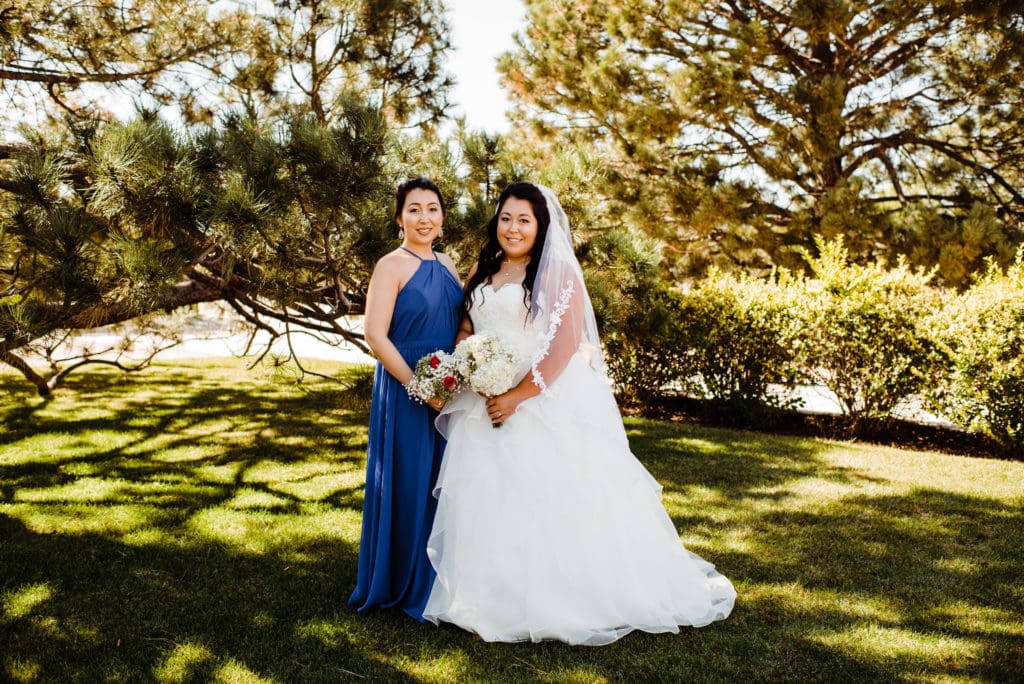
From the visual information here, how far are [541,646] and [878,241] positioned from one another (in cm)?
767

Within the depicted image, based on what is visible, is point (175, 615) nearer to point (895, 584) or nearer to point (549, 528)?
point (549, 528)

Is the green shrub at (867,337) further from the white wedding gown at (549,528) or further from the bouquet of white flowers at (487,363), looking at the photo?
the bouquet of white flowers at (487,363)

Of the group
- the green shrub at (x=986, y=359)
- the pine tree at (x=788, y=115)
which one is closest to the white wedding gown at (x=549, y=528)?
the green shrub at (x=986, y=359)

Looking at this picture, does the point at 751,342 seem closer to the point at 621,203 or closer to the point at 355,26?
the point at 621,203

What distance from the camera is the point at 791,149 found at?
9062 millimetres

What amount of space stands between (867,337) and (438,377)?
15.8ft

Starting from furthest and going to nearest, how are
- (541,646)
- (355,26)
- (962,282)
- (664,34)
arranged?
(664,34) → (962,282) → (355,26) → (541,646)

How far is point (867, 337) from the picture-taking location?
618 centimetres

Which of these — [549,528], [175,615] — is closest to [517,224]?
[549,528]

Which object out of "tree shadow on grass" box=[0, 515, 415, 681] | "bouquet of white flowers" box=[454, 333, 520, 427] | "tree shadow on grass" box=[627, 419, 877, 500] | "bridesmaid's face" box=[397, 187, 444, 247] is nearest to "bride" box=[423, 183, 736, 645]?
"bouquet of white flowers" box=[454, 333, 520, 427]

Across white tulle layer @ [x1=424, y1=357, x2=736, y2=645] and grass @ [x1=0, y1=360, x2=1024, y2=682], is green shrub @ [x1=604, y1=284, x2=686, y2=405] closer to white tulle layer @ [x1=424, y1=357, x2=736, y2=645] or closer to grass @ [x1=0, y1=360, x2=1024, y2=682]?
grass @ [x1=0, y1=360, x2=1024, y2=682]

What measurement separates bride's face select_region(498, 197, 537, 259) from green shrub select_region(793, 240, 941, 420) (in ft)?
13.9

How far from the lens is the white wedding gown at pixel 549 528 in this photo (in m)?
2.87

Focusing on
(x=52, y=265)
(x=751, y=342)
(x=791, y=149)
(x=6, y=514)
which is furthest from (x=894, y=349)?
(x=6, y=514)
